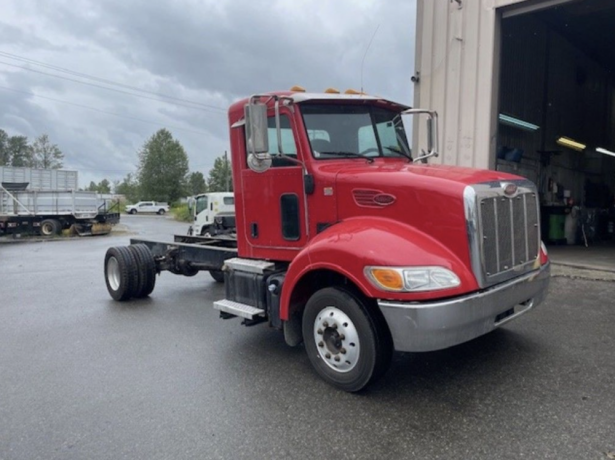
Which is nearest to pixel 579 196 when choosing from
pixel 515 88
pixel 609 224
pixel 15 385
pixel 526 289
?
pixel 609 224

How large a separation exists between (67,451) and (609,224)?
1842 cm

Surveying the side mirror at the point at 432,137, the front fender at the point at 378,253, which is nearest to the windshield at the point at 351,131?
the side mirror at the point at 432,137

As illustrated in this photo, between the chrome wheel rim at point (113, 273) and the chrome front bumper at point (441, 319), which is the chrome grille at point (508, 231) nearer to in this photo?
the chrome front bumper at point (441, 319)

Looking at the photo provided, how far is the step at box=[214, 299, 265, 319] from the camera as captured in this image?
4.35 meters

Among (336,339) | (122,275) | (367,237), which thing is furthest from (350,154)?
(122,275)

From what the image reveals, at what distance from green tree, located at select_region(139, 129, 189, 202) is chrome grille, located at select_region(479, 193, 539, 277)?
63.2 meters

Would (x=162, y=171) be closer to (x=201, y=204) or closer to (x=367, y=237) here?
(x=201, y=204)

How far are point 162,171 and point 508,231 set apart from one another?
64.0 metres

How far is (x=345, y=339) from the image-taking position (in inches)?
140

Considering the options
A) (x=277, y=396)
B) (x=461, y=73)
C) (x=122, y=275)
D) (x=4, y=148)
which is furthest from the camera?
(x=4, y=148)

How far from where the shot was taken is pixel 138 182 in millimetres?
66500

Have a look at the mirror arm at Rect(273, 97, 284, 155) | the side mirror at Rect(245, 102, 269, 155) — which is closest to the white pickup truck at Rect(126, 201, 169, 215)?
the mirror arm at Rect(273, 97, 284, 155)

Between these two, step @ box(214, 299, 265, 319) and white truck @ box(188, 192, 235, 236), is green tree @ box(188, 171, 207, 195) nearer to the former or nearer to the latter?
white truck @ box(188, 192, 235, 236)

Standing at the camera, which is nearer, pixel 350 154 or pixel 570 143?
pixel 350 154
